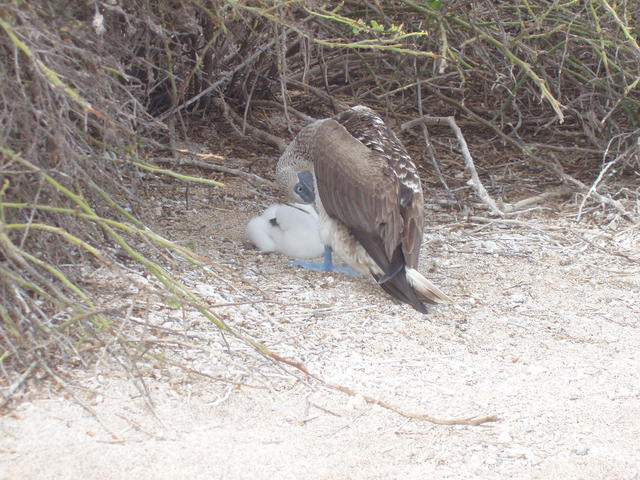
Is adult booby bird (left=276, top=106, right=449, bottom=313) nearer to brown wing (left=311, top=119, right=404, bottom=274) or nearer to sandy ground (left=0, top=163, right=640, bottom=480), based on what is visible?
brown wing (left=311, top=119, right=404, bottom=274)

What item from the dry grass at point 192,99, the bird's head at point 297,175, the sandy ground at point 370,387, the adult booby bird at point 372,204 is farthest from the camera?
the bird's head at point 297,175

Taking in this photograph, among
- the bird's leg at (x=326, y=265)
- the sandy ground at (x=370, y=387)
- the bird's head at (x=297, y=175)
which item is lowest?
the bird's leg at (x=326, y=265)

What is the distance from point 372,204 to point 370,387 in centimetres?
123

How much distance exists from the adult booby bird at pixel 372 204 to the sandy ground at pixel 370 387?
13 centimetres

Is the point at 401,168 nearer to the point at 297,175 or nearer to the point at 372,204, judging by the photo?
the point at 372,204

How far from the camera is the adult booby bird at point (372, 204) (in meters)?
3.92

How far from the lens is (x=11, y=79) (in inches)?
108

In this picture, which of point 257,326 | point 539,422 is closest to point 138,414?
point 257,326

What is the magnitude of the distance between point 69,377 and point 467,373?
4.61 ft

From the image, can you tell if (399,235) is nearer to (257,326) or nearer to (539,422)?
(257,326)

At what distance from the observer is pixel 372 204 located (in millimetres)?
4066

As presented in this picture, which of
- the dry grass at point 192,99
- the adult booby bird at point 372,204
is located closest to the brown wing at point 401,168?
the adult booby bird at point 372,204

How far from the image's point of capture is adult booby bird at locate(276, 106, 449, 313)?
154 inches

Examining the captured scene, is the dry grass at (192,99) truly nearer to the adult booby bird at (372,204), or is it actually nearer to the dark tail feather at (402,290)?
the adult booby bird at (372,204)
